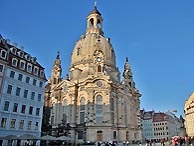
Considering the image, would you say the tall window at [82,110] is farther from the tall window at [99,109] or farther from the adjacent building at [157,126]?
the adjacent building at [157,126]

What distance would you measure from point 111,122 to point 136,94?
25.0 m

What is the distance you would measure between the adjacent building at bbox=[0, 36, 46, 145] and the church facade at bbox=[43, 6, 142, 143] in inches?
908

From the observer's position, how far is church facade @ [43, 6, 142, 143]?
6731cm

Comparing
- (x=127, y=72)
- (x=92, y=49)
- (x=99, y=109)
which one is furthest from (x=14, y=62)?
(x=127, y=72)

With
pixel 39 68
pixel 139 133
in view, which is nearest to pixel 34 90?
pixel 39 68

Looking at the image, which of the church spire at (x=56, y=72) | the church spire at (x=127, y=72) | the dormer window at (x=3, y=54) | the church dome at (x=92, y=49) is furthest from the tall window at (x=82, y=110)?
the dormer window at (x=3, y=54)

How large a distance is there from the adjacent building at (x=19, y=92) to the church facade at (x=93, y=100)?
2306 cm

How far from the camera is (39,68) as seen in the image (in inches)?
1929

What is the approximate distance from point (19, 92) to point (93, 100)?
29750 mm

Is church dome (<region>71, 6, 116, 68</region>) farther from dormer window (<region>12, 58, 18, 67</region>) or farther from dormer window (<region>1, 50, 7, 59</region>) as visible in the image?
dormer window (<region>1, 50, 7, 59</region>)

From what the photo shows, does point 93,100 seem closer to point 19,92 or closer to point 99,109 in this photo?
point 99,109

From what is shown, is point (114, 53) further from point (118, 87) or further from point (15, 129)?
point (15, 129)

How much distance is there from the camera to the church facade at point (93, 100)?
67.3 m

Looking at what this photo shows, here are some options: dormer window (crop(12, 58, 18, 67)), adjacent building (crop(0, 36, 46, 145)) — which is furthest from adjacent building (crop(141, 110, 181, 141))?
dormer window (crop(12, 58, 18, 67))
